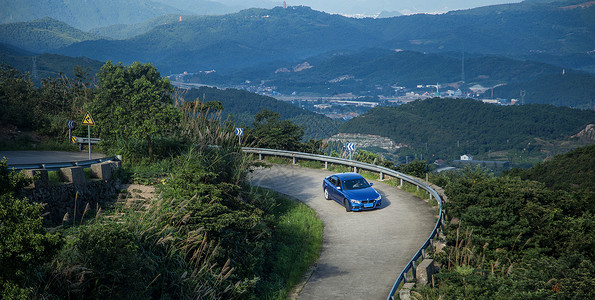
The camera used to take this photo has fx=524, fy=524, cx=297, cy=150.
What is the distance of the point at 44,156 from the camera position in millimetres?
20000

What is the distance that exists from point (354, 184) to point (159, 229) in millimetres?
9818

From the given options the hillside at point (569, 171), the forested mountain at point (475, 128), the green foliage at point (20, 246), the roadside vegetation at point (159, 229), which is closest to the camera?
the green foliage at point (20, 246)

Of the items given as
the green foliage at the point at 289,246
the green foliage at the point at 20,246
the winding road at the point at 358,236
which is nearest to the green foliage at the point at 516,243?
the winding road at the point at 358,236

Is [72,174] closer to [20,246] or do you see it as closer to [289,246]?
[289,246]

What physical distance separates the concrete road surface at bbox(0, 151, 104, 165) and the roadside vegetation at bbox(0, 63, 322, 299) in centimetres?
122

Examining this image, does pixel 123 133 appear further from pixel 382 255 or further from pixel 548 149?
pixel 548 149

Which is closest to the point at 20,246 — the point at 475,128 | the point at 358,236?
the point at 358,236

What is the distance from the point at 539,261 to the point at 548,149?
161 meters

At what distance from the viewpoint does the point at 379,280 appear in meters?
11.7

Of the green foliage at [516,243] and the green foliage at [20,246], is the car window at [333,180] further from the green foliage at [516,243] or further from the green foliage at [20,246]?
the green foliage at [20,246]

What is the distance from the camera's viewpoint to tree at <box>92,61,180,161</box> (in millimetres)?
18281

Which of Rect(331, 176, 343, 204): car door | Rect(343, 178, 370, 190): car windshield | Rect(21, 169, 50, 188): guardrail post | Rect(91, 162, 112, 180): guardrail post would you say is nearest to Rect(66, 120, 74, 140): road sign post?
Rect(91, 162, 112, 180): guardrail post

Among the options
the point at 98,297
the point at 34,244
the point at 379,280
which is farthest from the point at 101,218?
the point at 379,280

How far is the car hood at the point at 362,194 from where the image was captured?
59.3 feet
